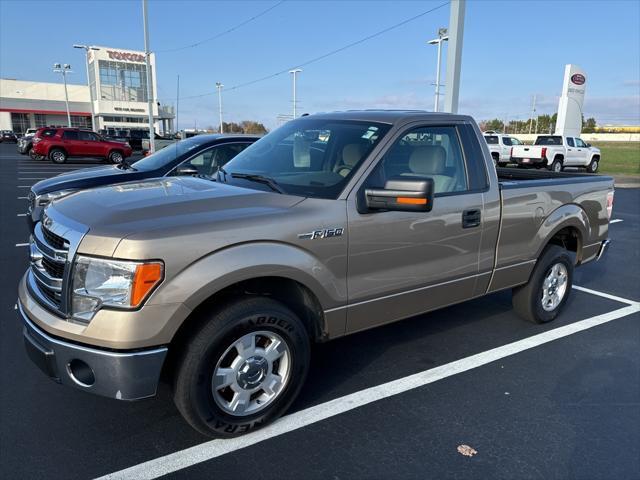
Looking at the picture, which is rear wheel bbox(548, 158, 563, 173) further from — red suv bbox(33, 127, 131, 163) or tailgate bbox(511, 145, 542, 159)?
red suv bbox(33, 127, 131, 163)

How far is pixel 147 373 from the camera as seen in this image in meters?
2.53

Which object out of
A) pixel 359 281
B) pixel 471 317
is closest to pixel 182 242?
pixel 359 281

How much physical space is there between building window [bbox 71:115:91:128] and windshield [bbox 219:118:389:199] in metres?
79.8

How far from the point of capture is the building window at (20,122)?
7168 cm

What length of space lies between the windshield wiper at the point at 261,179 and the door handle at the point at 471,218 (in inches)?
58.0

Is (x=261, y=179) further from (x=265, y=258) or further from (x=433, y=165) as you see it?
(x=433, y=165)

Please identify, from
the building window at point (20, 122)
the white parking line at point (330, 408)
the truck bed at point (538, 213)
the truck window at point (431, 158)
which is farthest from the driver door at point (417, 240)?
the building window at point (20, 122)

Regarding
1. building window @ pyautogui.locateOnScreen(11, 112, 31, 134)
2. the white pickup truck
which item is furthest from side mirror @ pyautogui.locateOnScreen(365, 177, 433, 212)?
building window @ pyautogui.locateOnScreen(11, 112, 31, 134)

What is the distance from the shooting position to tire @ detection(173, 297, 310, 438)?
269cm

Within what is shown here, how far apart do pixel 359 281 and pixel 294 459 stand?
1.16 metres

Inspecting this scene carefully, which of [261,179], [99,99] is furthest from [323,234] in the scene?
[99,99]

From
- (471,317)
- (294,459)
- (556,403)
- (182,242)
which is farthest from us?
(471,317)

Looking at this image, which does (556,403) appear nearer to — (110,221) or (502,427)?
(502,427)

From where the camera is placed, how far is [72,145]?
25375 mm
